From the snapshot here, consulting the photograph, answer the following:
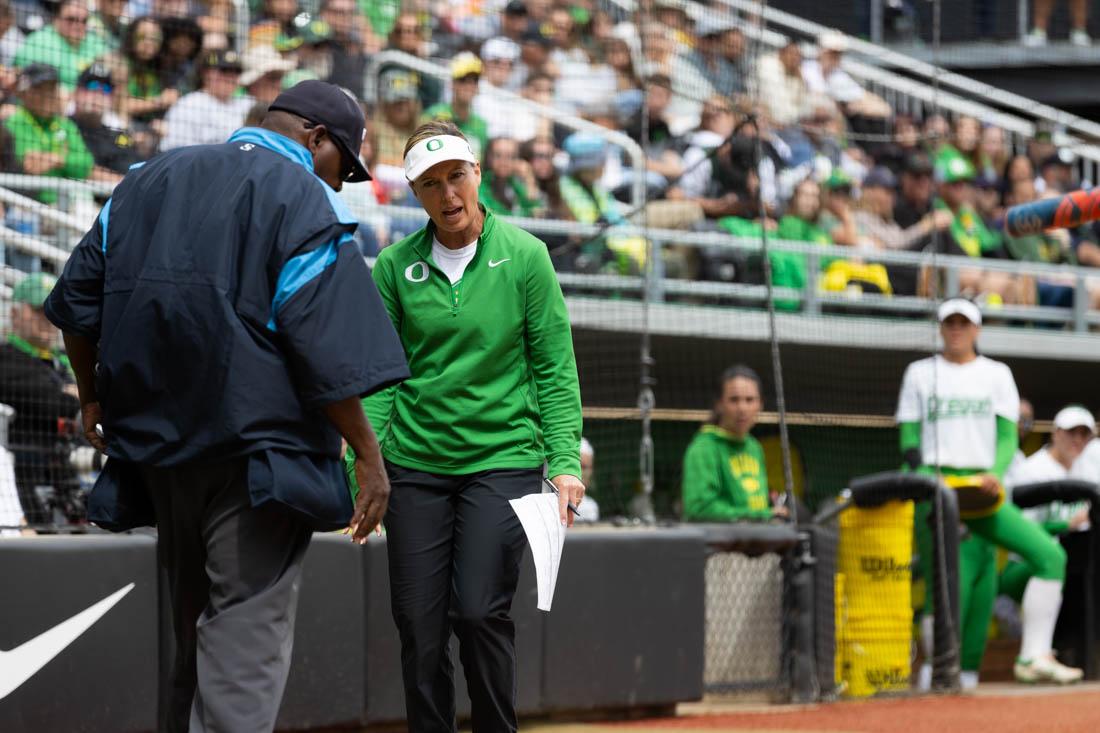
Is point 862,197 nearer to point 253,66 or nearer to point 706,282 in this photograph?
point 706,282

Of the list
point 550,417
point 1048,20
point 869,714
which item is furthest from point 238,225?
point 1048,20

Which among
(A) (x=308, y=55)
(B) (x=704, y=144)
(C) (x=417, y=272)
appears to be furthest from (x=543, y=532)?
(B) (x=704, y=144)

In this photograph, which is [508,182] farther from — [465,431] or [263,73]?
[465,431]

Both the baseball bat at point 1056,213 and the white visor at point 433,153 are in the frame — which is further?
the white visor at point 433,153

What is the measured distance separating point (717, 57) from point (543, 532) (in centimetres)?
866

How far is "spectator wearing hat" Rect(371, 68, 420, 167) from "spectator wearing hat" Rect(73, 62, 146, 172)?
2.03 meters

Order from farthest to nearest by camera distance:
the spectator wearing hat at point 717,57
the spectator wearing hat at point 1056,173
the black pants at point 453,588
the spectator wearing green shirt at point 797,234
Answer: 1. the spectator wearing hat at point 1056,173
2. the spectator wearing green shirt at point 797,234
3. the spectator wearing hat at point 717,57
4. the black pants at point 453,588

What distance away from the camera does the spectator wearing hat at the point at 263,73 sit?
9.46 m

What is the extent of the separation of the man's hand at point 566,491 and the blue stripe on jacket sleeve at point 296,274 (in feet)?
4.33

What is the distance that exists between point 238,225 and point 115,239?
33cm

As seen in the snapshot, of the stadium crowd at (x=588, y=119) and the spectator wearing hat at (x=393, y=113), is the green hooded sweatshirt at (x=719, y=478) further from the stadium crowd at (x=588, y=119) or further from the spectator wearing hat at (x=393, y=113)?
the spectator wearing hat at (x=393, y=113)

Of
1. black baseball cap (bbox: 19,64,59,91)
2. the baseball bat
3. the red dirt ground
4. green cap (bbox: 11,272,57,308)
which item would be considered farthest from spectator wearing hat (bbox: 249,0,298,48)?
the baseball bat

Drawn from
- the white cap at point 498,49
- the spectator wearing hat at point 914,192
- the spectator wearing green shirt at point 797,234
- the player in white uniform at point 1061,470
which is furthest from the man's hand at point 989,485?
the spectator wearing hat at point 914,192

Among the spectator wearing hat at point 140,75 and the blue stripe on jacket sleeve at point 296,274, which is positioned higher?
the spectator wearing hat at point 140,75
